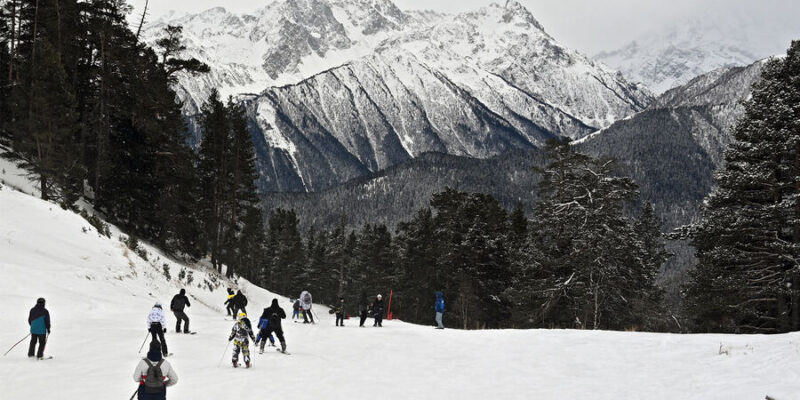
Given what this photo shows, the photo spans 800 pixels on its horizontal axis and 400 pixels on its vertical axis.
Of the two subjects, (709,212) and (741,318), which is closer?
(741,318)

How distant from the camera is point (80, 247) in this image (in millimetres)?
27438

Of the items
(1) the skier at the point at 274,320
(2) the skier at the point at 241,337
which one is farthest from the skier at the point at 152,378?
(1) the skier at the point at 274,320

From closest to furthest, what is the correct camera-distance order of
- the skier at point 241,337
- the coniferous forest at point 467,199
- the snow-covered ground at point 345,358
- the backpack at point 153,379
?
the backpack at point 153,379 → the snow-covered ground at point 345,358 → the skier at point 241,337 → the coniferous forest at point 467,199

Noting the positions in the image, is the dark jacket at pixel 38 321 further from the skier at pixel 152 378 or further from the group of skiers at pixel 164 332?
the skier at pixel 152 378

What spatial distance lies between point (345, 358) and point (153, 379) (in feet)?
30.4

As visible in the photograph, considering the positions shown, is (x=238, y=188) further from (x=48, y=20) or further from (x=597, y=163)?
(x=597, y=163)

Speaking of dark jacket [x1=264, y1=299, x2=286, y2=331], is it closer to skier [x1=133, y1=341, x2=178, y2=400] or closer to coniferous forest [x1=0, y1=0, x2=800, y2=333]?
skier [x1=133, y1=341, x2=178, y2=400]

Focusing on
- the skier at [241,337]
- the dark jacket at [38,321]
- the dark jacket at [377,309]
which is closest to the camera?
the dark jacket at [38,321]

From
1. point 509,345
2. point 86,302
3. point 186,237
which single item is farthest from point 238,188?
point 509,345

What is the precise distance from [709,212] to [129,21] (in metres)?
40.9

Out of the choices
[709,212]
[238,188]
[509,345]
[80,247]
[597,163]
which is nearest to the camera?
[509,345]

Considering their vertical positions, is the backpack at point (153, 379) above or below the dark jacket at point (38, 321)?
below

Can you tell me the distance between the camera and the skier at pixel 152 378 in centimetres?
930

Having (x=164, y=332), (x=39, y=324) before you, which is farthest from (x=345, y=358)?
(x=39, y=324)
